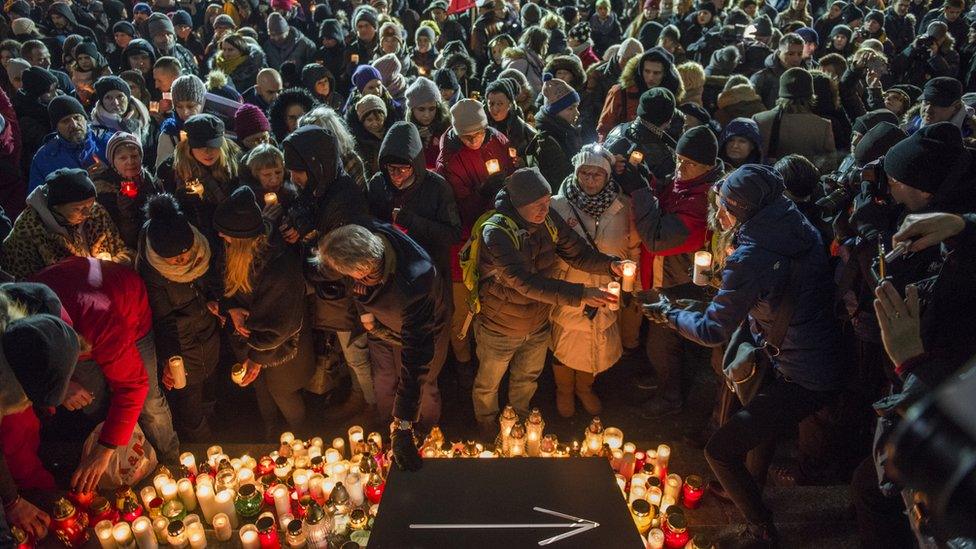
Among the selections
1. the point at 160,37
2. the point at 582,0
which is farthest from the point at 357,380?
the point at 582,0

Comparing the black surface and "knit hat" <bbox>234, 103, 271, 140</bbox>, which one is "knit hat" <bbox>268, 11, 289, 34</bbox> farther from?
the black surface

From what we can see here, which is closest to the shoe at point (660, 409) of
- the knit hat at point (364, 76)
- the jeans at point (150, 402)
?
the jeans at point (150, 402)

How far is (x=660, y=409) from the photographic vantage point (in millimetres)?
4637

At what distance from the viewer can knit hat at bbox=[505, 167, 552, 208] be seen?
3.73m

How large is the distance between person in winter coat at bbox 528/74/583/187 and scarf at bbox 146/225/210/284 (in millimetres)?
2790

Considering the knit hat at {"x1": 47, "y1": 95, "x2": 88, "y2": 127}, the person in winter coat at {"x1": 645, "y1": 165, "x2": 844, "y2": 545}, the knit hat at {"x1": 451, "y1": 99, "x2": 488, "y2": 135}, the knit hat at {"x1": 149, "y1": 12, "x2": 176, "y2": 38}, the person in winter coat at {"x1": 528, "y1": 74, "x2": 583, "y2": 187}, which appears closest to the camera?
the person in winter coat at {"x1": 645, "y1": 165, "x2": 844, "y2": 545}

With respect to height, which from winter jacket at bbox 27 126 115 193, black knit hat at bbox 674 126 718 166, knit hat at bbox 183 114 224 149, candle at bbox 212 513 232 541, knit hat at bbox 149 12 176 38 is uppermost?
black knit hat at bbox 674 126 718 166

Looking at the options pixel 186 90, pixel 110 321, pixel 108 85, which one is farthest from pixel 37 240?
pixel 108 85

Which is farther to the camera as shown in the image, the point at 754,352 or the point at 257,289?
the point at 257,289

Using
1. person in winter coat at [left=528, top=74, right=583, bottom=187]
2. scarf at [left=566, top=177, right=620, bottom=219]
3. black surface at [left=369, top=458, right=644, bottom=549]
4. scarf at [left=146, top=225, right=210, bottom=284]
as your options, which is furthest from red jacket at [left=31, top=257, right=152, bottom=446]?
person in winter coat at [left=528, top=74, right=583, bottom=187]

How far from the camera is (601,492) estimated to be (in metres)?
2.55

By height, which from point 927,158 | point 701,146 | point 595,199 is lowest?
point 595,199

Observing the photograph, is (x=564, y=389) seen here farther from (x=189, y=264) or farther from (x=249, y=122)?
(x=249, y=122)

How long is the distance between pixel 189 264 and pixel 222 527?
4.81ft
